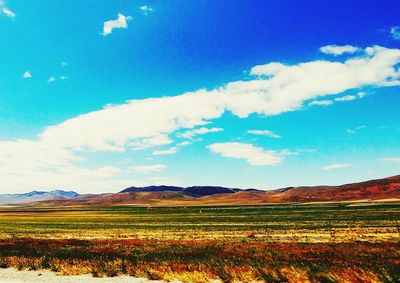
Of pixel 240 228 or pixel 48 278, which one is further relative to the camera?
pixel 240 228

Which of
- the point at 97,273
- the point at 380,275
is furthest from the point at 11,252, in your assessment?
the point at 380,275

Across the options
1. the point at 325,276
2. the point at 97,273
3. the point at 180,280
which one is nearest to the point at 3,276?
the point at 97,273

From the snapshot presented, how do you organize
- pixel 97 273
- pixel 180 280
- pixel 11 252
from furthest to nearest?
pixel 11 252
pixel 97 273
pixel 180 280

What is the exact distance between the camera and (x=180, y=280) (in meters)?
18.1

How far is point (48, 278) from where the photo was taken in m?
19.8

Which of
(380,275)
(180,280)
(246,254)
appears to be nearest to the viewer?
(380,275)

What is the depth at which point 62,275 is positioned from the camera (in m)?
20.6

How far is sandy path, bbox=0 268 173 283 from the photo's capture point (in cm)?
1889

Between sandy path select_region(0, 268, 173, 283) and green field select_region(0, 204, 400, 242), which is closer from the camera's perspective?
sandy path select_region(0, 268, 173, 283)

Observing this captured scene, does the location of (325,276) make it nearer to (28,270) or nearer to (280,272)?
(280,272)

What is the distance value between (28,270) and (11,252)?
979 centimetres

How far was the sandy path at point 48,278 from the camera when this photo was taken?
18891 mm

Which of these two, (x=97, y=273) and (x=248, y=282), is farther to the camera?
(x=97, y=273)

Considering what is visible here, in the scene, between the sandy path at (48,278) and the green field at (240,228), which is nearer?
the sandy path at (48,278)
